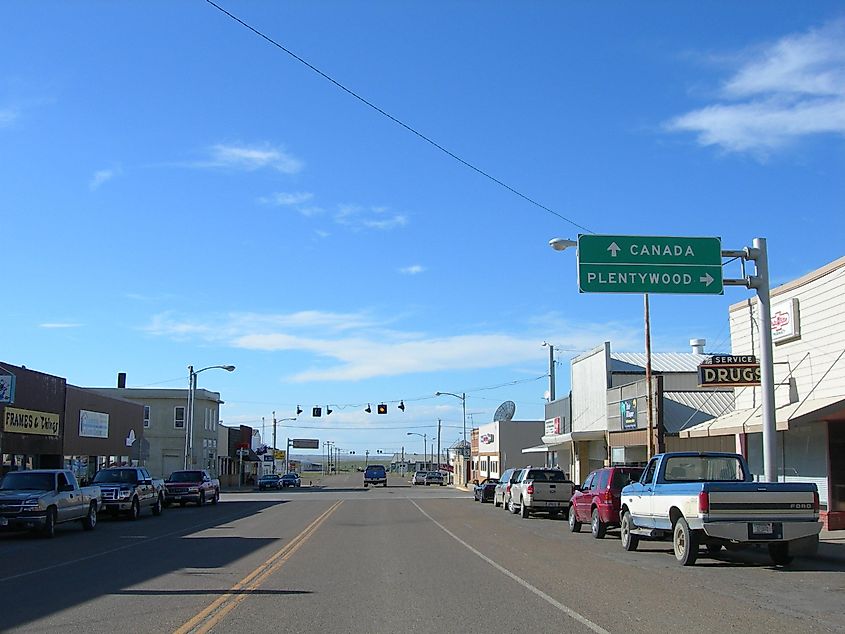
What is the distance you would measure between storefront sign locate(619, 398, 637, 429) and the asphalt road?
587 inches

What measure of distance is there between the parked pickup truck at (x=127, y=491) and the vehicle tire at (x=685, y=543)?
20763mm

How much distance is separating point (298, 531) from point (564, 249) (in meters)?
11.1

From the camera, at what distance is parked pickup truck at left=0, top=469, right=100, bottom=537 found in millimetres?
22719

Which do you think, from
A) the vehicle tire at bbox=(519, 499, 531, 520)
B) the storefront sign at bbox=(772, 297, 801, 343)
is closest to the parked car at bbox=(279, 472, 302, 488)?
the vehicle tire at bbox=(519, 499, 531, 520)

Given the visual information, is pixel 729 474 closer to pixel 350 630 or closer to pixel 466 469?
pixel 350 630

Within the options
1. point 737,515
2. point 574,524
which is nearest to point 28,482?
point 574,524

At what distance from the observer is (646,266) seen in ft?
67.1

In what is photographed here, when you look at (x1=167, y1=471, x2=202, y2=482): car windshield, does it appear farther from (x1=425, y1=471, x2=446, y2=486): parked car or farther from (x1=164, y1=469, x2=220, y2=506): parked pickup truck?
(x1=425, y1=471, x2=446, y2=486): parked car

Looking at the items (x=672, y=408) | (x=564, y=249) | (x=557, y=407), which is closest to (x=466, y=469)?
(x=557, y=407)

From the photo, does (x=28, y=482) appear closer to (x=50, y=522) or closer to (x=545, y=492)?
(x=50, y=522)

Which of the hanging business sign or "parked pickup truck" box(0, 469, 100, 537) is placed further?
the hanging business sign

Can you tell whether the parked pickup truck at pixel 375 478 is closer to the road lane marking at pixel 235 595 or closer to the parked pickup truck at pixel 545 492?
the parked pickup truck at pixel 545 492

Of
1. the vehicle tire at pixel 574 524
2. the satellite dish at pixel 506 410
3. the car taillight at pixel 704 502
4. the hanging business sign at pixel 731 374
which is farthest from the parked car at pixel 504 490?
the satellite dish at pixel 506 410

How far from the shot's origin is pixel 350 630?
32.4 ft
